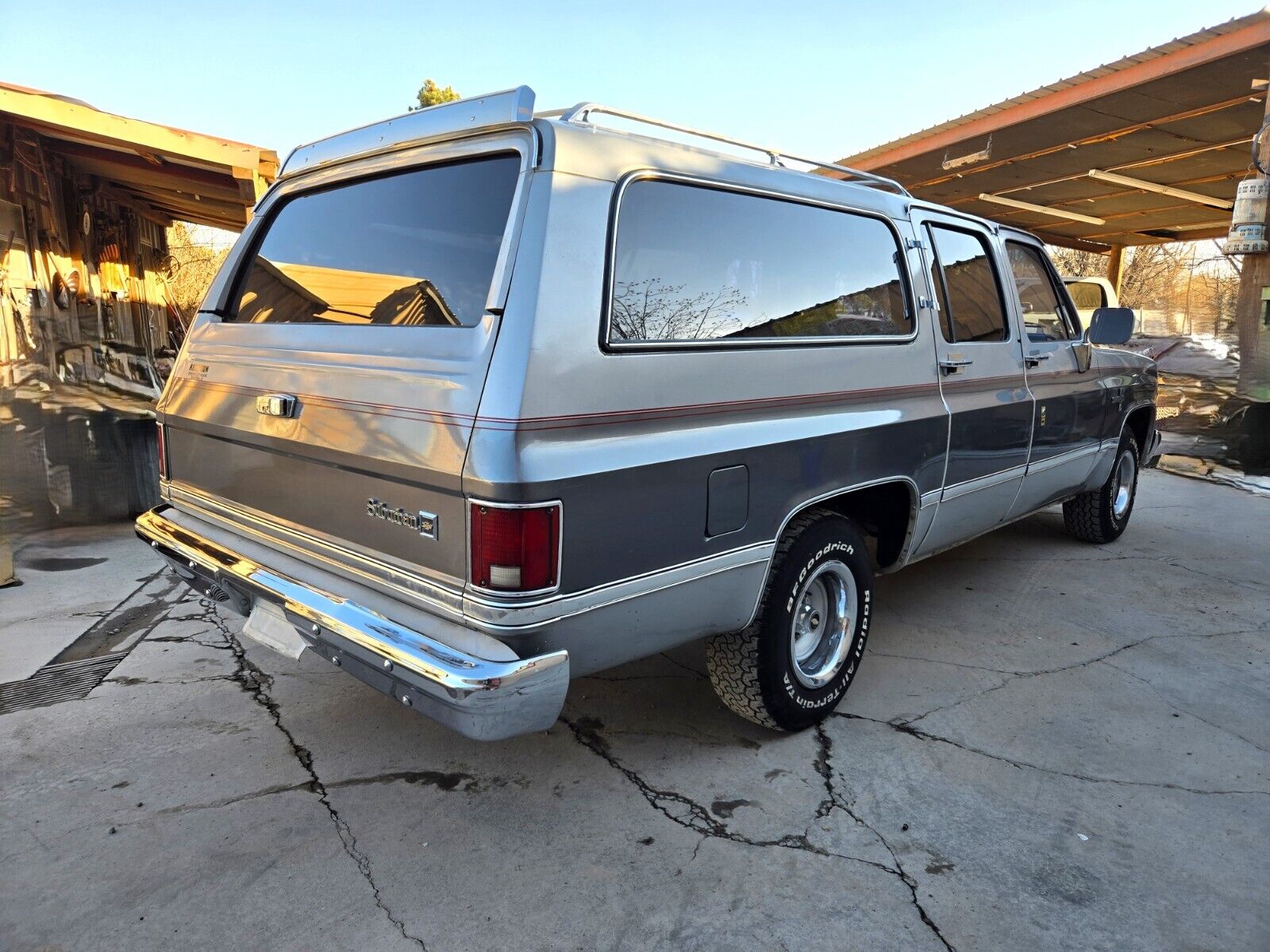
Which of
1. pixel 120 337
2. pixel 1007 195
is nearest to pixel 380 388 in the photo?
pixel 120 337

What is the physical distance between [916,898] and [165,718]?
2904 mm

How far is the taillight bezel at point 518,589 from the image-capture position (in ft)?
7.01

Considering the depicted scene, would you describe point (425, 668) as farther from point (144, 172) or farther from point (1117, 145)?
point (1117, 145)

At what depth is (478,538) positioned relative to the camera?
2.14 metres

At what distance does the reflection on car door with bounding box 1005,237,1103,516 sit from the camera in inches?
176

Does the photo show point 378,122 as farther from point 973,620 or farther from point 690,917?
point 973,620

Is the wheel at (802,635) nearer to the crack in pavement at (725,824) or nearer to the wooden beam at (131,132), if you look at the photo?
the crack in pavement at (725,824)

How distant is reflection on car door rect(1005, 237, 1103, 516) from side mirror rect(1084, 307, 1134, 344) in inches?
4.7

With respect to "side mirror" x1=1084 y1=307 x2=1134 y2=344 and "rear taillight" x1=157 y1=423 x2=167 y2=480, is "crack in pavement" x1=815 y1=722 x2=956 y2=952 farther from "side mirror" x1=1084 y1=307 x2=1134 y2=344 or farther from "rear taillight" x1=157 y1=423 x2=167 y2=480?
"side mirror" x1=1084 y1=307 x2=1134 y2=344

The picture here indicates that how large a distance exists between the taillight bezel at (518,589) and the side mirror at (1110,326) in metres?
3.89

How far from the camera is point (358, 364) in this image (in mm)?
2516

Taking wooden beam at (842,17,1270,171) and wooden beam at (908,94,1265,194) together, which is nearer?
wooden beam at (842,17,1270,171)

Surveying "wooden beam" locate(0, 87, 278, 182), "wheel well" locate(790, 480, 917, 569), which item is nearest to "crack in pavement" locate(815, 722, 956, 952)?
"wheel well" locate(790, 480, 917, 569)

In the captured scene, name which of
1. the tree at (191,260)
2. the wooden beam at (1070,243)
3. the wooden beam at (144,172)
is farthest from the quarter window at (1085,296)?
the tree at (191,260)
